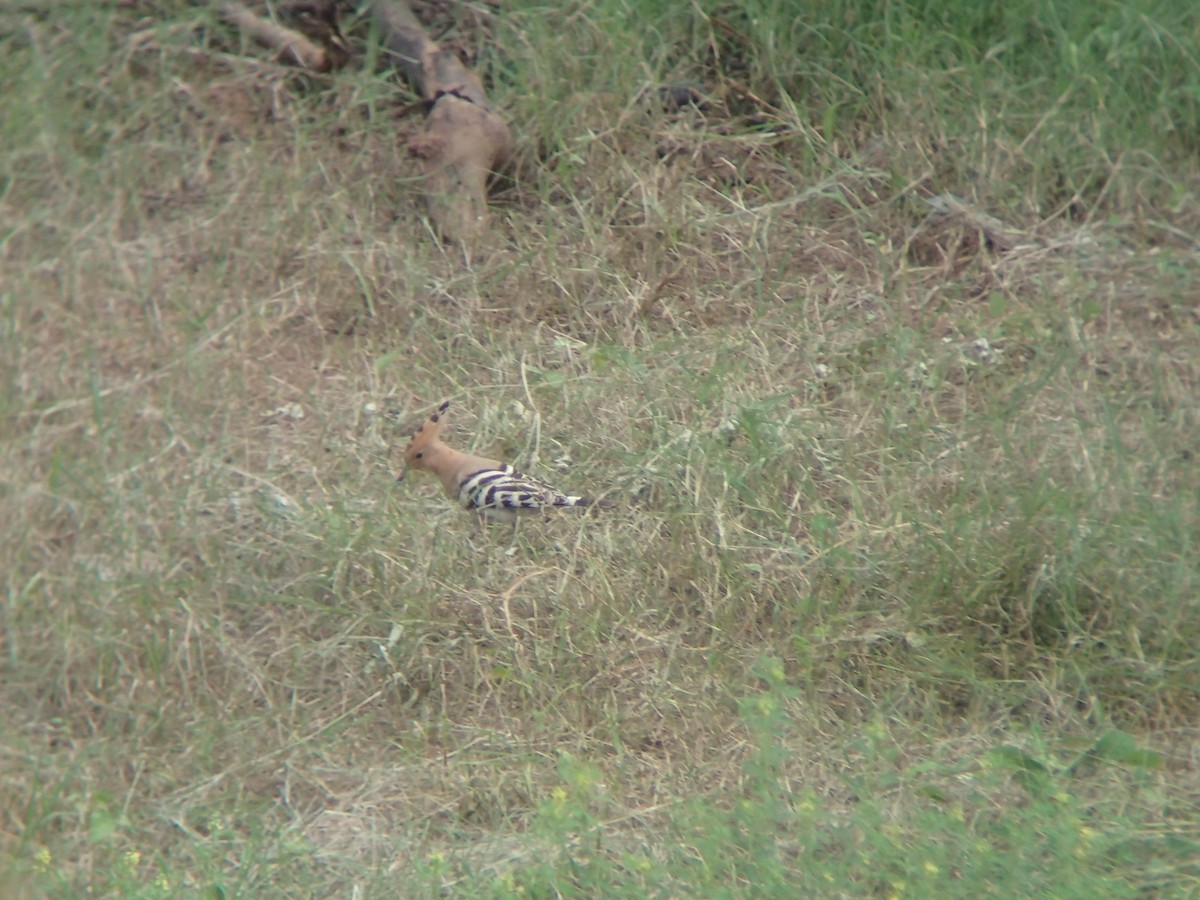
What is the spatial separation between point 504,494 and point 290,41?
2.65 metres

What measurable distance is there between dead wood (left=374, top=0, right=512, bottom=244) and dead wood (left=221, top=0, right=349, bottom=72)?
17.7 inches

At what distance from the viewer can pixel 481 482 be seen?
4289 millimetres

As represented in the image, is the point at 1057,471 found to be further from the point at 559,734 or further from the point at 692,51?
the point at 692,51

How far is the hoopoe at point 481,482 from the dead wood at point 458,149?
3.74 feet

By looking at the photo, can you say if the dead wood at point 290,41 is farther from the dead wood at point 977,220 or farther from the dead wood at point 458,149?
the dead wood at point 977,220

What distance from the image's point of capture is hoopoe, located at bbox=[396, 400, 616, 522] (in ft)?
14.0

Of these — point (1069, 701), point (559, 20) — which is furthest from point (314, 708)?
point (559, 20)

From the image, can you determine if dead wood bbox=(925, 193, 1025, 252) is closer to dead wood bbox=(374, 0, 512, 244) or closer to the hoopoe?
dead wood bbox=(374, 0, 512, 244)

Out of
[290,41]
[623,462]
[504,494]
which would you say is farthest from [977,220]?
[290,41]

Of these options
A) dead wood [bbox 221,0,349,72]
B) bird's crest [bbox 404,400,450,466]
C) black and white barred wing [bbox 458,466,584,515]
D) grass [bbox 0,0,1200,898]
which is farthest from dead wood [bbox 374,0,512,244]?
black and white barred wing [bbox 458,466,584,515]

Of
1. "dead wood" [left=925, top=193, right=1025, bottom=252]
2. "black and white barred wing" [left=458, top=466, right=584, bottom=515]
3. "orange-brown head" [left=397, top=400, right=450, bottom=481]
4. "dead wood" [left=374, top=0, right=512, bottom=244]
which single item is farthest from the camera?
"dead wood" [left=374, top=0, right=512, bottom=244]

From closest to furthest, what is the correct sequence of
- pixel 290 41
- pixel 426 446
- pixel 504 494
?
1. pixel 504 494
2. pixel 426 446
3. pixel 290 41

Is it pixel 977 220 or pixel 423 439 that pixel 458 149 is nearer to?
pixel 423 439

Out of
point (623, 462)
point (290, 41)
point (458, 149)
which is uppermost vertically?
point (290, 41)
